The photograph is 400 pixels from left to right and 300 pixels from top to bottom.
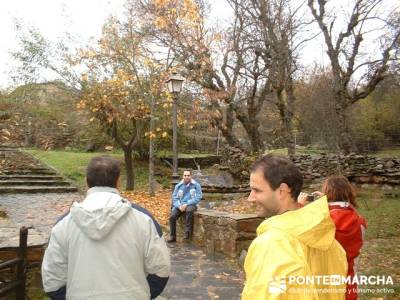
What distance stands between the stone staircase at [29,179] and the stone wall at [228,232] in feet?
27.4

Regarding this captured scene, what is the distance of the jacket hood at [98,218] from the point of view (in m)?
2.32

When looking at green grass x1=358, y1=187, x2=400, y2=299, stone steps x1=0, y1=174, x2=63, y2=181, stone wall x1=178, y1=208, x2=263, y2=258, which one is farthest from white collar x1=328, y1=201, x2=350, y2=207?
stone steps x1=0, y1=174, x2=63, y2=181

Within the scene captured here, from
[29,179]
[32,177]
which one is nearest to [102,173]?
[29,179]

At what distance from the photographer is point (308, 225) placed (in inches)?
62.6

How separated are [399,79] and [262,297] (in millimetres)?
22107

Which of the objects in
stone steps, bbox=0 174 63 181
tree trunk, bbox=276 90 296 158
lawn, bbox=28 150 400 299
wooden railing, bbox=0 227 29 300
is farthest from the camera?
tree trunk, bbox=276 90 296 158

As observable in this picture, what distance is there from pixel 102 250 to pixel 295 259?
1319 millimetres

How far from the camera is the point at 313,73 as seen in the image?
29797 millimetres

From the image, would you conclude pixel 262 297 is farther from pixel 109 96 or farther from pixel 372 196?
pixel 109 96

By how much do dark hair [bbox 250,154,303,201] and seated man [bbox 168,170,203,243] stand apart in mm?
6403

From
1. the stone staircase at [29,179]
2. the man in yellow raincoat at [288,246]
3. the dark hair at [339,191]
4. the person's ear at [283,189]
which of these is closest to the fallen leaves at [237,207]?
the stone staircase at [29,179]

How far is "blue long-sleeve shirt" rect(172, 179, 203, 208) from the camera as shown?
8.35 meters

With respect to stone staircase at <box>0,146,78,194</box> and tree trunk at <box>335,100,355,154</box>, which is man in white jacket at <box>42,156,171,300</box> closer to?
stone staircase at <box>0,146,78,194</box>

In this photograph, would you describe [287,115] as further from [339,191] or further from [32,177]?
[339,191]
